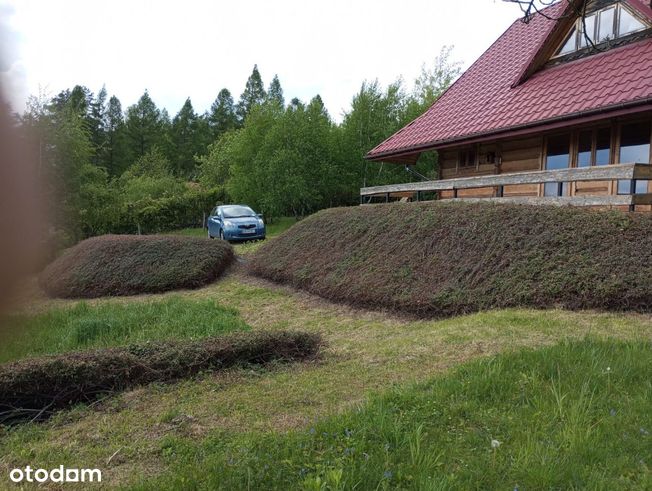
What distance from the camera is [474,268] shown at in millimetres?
7656

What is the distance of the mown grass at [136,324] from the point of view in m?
7.12

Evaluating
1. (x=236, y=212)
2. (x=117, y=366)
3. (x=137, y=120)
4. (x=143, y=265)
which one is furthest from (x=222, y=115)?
(x=137, y=120)

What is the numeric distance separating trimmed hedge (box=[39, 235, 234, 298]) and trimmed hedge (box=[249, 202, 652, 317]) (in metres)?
3.02

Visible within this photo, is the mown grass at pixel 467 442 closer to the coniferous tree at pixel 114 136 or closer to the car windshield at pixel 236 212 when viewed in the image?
the coniferous tree at pixel 114 136

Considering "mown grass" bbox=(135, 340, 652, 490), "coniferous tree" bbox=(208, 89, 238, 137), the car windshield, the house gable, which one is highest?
"coniferous tree" bbox=(208, 89, 238, 137)

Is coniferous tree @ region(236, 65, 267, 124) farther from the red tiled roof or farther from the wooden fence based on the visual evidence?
the wooden fence

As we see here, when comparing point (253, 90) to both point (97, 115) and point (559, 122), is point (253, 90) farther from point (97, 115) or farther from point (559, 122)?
point (97, 115)

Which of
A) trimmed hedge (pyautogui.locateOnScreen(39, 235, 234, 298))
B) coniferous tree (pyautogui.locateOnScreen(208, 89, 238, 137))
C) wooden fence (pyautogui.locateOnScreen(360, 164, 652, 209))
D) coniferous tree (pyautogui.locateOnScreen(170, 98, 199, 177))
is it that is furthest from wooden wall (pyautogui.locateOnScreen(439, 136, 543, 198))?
coniferous tree (pyautogui.locateOnScreen(208, 89, 238, 137))

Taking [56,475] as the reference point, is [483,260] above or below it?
above

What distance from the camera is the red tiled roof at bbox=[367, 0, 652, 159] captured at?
379 inches

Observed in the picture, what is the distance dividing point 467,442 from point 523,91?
1177cm

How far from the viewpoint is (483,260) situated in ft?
25.2

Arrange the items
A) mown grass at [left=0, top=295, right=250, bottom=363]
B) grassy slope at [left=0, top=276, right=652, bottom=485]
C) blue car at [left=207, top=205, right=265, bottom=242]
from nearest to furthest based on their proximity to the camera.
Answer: grassy slope at [left=0, top=276, right=652, bottom=485], mown grass at [left=0, top=295, right=250, bottom=363], blue car at [left=207, top=205, right=265, bottom=242]

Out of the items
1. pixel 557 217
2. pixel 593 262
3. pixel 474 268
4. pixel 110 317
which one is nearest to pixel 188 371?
pixel 110 317
